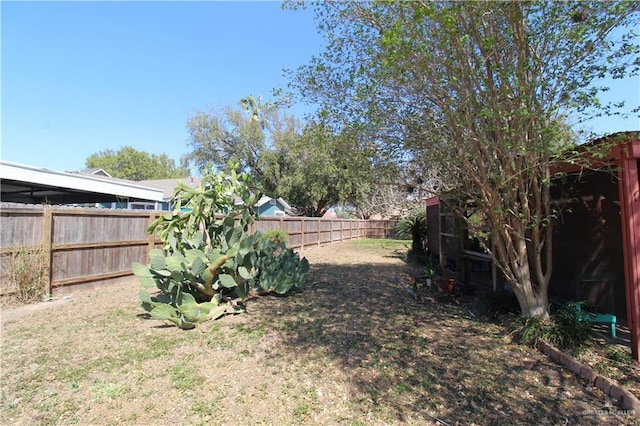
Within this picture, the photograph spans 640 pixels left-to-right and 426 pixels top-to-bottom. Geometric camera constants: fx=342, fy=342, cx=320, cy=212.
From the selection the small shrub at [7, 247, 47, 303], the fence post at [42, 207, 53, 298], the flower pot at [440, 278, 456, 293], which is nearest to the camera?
the small shrub at [7, 247, 47, 303]

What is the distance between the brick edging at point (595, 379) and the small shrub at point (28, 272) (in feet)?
25.0

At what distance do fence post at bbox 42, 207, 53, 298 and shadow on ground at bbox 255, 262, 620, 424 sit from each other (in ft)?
13.2

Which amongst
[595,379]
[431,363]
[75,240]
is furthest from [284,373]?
[75,240]

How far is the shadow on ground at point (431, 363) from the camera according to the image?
2658 millimetres

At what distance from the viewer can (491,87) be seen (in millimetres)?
3695

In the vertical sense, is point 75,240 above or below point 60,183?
below

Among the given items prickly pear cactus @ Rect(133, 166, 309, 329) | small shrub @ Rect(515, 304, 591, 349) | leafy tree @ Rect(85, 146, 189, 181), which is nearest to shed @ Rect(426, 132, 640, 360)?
small shrub @ Rect(515, 304, 591, 349)

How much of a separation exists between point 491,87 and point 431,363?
2.98m

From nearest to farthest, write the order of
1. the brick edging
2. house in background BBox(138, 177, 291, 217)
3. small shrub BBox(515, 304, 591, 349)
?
the brick edging
small shrub BBox(515, 304, 591, 349)
house in background BBox(138, 177, 291, 217)

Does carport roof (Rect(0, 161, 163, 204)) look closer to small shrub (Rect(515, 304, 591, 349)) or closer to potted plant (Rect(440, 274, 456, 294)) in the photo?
potted plant (Rect(440, 274, 456, 294))

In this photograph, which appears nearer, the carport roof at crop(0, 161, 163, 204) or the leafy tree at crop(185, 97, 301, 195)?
the carport roof at crop(0, 161, 163, 204)

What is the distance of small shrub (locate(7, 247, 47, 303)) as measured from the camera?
567 centimetres

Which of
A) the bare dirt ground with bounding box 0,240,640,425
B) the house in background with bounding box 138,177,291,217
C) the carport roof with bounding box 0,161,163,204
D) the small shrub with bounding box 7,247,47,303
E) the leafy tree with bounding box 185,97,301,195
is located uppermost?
the leafy tree with bounding box 185,97,301,195

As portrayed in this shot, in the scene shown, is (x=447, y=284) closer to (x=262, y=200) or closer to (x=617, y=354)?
(x=617, y=354)
